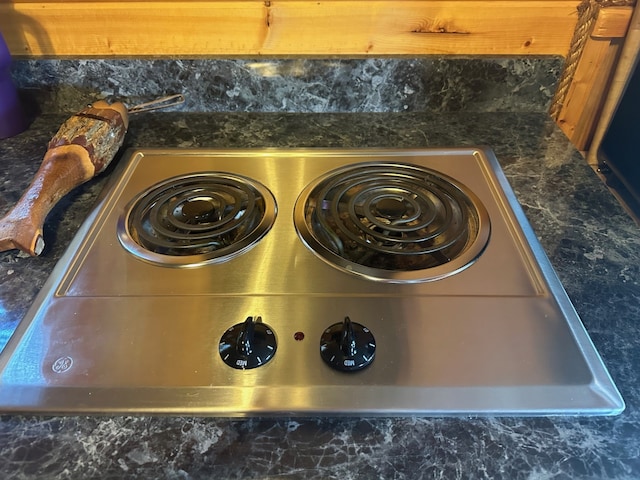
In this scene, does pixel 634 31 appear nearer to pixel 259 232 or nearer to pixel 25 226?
pixel 259 232

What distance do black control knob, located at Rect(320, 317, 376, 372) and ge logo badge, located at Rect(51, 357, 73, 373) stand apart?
0.95ft

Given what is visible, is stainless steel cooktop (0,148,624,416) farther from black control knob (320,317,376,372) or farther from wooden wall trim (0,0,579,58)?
wooden wall trim (0,0,579,58)

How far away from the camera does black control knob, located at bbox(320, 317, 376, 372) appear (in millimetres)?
566

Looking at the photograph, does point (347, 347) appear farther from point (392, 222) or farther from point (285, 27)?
point (285, 27)

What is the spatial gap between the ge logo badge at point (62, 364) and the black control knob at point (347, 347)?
291 mm

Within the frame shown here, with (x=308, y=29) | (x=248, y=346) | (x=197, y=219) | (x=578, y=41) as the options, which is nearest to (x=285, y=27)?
(x=308, y=29)

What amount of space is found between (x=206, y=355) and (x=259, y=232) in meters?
0.23

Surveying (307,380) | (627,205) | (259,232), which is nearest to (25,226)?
(259,232)

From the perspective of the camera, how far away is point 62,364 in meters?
0.58

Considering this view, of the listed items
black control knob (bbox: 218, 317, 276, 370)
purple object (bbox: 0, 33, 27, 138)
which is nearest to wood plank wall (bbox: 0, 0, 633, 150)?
purple object (bbox: 0, 33, 27, 138)

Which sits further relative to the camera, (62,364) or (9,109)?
(9,109)

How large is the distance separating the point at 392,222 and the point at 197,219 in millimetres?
299

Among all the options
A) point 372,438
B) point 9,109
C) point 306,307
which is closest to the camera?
point 372,438

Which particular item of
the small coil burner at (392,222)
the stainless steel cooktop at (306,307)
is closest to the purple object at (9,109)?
the stainless steel cooktop at (306,307)
